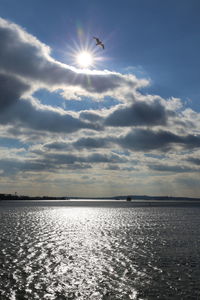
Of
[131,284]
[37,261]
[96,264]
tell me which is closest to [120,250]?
[96,264]

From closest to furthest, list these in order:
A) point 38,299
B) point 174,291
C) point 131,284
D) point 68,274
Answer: point 38,299
point 174,291
point 131,284
point 68,274

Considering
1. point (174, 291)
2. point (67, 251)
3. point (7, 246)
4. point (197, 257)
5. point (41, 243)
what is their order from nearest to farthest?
1. point (174, 291)
2. point (197, 257)
3. point (67, 251)
4. point (7, 246)
5. point (41, 243)

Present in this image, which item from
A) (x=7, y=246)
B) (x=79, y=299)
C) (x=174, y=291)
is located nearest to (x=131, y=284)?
(x=174, y=291)

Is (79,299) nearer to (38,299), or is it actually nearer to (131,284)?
(38,299)

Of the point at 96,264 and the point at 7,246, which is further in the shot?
the point at 7,246

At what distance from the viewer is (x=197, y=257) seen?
139 feet

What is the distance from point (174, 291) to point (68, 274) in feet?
39.7

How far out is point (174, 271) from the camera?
34562 millimetres

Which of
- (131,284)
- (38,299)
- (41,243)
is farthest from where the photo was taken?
(41,243)

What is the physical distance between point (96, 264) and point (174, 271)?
10109mm

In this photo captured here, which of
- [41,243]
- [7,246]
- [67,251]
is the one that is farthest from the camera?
[41,243]

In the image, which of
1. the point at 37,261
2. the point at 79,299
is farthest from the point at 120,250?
the point at 79,299

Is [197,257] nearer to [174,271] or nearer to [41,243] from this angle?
[174,271]

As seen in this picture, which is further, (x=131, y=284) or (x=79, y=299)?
(x=131, y=284)
